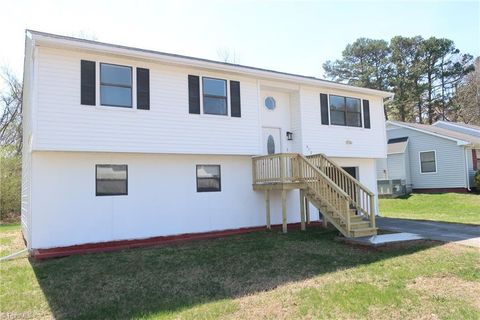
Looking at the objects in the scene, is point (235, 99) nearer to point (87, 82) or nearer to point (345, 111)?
point (87, 82)

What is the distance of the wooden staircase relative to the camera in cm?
993

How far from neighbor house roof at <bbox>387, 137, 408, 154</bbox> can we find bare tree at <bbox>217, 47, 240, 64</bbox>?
1314cm

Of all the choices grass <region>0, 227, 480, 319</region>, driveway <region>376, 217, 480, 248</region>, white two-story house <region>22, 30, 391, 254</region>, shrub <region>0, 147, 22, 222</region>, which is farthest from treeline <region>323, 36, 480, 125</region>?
grass <region>0, 227, 480, 319</region>

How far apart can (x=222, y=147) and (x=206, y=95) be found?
163 cm

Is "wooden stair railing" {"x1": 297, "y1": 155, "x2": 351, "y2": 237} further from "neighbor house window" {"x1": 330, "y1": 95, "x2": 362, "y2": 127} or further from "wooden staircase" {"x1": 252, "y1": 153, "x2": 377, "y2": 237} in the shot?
"neighbor house window" {"x1": 330, "y1": 95, "x2": 362, "y2": 127}

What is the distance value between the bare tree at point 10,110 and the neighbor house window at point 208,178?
1948cm

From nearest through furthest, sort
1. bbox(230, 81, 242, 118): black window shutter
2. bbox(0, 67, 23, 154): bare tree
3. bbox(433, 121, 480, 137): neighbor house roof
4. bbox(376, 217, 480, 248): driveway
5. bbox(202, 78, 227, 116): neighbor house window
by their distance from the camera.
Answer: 1. bbox(376, 217, 480, 248): driveway
2. bbox(202, 78, 227, 116): neighbor house window
3. bbox(230, 81, 242, 118): black window shutter
4. bbox(433, 121, 480, 137): neighbor house roof
5. bbox(0, 67, 23, 154): bare tree

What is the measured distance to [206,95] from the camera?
1122 cm

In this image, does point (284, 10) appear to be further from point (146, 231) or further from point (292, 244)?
point (146, 231)

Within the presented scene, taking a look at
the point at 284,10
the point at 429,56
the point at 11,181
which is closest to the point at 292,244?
the point at 284,10

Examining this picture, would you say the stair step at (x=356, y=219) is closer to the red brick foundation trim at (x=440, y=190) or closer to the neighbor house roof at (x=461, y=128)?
the red brick foundation trim at (x=440, y=190)

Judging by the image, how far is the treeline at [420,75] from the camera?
117 feet

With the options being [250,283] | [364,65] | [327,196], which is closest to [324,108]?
[327,196]

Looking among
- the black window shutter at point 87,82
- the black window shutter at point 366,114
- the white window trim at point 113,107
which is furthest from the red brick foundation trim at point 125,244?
the black window shutter at point 366,114
